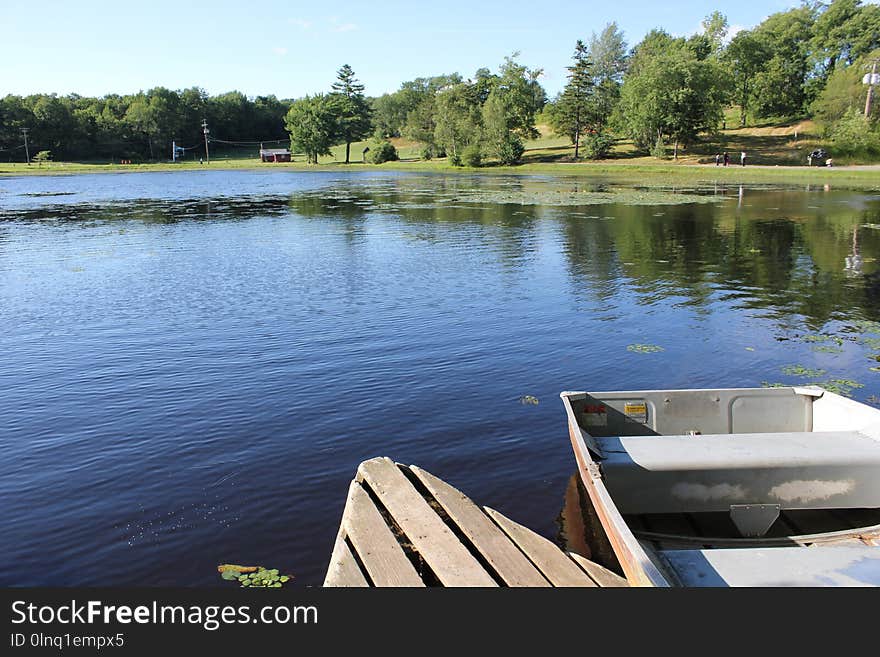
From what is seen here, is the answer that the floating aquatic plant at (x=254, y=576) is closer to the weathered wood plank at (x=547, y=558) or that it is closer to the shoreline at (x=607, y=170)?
the weathered wood plank at (x=547, y=558)

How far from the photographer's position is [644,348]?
16.7 metres

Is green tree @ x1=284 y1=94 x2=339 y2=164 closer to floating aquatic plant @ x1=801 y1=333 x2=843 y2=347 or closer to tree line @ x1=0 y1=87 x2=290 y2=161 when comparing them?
tree line @ x1=0 y1=87 x2=290 y2=161

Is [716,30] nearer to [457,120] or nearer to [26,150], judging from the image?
[457,120]

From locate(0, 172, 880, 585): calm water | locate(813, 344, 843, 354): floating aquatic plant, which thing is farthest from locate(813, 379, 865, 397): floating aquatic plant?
locate(813, 344, 843, 354): floating aquatic plant

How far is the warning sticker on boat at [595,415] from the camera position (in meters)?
10.1

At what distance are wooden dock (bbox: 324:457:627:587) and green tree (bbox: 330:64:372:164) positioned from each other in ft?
459

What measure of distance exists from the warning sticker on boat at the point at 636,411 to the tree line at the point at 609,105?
7952 cm

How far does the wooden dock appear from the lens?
6746 mm

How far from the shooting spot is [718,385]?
14.1 meters

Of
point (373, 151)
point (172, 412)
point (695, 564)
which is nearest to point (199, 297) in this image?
point (172, 412)

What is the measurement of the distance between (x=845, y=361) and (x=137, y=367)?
16.0 m

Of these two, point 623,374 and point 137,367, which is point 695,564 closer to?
point 623,374

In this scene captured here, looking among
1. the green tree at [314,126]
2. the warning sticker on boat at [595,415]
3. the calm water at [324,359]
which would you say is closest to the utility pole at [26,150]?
the green tree at [314,126]

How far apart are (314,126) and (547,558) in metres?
145
